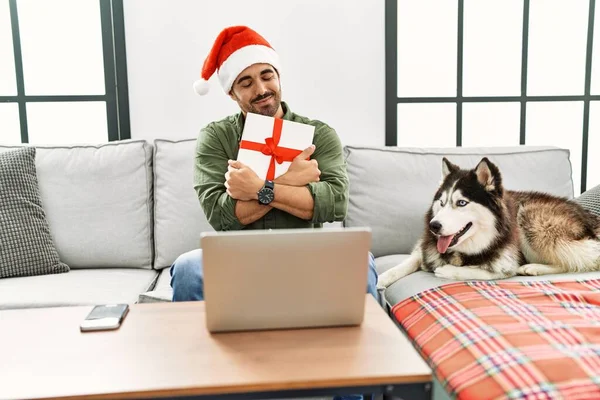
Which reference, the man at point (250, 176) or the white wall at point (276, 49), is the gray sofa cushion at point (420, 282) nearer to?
the man at point (250, 176)

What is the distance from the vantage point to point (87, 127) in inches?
96.9

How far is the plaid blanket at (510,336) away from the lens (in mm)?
960

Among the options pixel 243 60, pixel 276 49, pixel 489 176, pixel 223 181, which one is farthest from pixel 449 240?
pixel 276 49

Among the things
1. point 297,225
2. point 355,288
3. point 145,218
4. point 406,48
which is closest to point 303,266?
point 355,288

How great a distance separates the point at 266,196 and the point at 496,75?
5.63 feet

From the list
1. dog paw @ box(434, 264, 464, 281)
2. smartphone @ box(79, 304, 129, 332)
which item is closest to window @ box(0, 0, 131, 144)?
smartphone @ box(79, 304, 129, 332)

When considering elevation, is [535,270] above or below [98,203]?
below

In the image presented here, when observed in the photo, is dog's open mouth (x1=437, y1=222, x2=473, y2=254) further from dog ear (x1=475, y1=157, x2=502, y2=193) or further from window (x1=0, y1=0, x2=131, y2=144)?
window (x1=0, y1=0, x2=131, y2=144)

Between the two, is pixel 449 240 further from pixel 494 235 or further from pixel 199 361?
pixel 199 361

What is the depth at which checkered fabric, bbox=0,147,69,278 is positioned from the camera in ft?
5.77

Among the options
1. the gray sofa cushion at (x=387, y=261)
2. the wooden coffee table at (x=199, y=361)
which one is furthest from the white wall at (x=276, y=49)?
the wooden coffee table at (x=199, y=361)

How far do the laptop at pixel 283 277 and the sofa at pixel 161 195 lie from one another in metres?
0.94

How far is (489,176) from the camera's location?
161cm

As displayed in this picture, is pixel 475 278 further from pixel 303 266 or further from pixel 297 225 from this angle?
pixel 303 266
